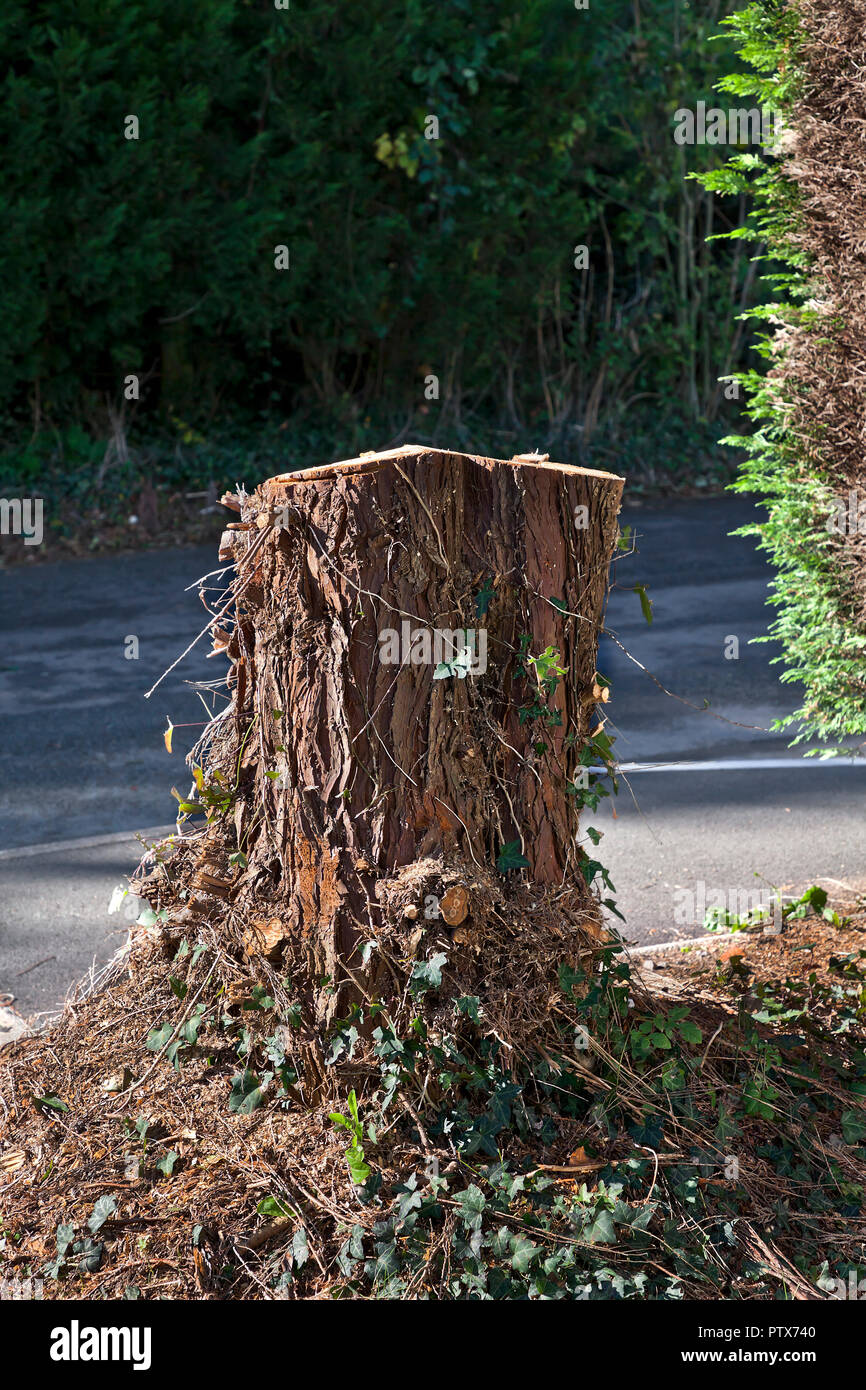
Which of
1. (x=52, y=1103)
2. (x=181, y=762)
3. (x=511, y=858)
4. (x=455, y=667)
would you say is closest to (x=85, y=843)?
(x=181, y=762)

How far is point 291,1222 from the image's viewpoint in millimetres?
2771

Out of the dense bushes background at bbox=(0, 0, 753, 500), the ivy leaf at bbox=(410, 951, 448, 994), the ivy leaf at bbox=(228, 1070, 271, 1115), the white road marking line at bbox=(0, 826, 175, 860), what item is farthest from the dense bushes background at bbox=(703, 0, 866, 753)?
the dense bushes background at bbox=(0, 0, 753, 500)

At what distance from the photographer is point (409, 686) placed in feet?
9.45

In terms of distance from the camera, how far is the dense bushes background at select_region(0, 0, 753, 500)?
11.2 m

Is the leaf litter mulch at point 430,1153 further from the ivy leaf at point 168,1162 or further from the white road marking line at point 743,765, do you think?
the white road marking line at point 743,765

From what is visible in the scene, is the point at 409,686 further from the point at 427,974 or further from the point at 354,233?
the point at 354,233

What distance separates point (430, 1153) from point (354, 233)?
11386mm

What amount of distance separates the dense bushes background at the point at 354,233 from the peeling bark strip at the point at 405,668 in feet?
30.1

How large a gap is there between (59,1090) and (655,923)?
8.00 ft

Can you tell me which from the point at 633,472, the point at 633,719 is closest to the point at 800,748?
the point at 633,719

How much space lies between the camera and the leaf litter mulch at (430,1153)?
106 inches

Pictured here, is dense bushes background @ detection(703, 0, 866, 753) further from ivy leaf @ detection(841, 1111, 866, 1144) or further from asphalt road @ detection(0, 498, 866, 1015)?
ivy leaf @ detection(841, 1111, 866, 1144)

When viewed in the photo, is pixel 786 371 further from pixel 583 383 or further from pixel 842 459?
pixel 583 383
